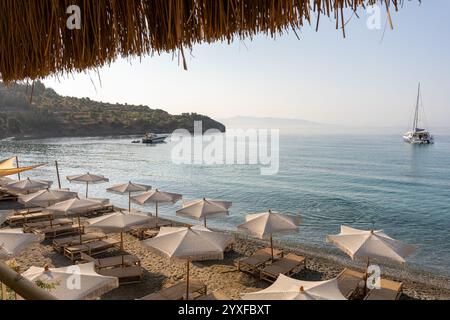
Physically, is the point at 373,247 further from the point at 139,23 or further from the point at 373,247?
the point at 139,23

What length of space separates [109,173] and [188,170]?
993cm

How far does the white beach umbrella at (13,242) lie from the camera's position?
688 cm

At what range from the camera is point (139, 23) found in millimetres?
1951

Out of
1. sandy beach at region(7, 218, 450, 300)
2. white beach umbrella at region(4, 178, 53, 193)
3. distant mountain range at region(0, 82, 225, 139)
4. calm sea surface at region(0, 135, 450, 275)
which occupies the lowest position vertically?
calm sea surface at region(0, 135, 450, 275)

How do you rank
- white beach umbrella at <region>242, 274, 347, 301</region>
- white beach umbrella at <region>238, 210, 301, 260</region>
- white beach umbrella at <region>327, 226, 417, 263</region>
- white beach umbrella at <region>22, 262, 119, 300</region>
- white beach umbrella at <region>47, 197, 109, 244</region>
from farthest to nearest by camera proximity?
white beach umbrella at <region>47, 197, 109, 244</region>, white beach umbrella at <region>238, 210, 301, 260</region>, white beach umbrella at <region>327, 226, 417, 263</region>, white beach umbrella at <region>22, 262, 119, 300</region>, white beach umbrella at <region>242, 274, 347, 301</region>

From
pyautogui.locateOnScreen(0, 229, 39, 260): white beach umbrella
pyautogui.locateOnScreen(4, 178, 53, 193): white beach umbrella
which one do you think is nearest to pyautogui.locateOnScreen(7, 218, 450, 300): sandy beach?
pyautogui.locateOnScreen(0, 229, 39, 260): white beach umbrella

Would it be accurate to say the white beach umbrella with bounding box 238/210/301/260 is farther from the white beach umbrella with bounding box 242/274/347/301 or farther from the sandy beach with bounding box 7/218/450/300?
the white beach umbrella with bounding box 242/274/347/301

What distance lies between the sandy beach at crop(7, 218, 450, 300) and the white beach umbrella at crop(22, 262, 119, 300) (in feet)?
5.92

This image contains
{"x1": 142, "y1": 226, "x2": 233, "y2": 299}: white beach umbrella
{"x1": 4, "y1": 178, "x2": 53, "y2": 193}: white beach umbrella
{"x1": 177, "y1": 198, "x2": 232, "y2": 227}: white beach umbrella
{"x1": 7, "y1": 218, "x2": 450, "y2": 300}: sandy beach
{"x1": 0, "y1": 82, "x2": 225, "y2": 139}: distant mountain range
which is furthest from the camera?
{"x1": 0, "y1": 82, "x2": 225, "y2": 139}: distant mountain range

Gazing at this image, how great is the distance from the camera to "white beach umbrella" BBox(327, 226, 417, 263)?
7199mm

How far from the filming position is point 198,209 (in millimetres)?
10258

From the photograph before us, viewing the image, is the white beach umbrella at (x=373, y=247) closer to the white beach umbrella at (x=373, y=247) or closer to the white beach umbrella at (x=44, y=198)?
the white beach umbrella at (x=373, y=247)

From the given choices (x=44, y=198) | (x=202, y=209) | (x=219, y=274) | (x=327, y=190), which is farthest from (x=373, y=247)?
(x=327, y=190)

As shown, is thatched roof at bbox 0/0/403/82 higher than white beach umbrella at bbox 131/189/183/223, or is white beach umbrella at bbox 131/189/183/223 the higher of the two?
thatched roof at bbox 0/0/403/82
